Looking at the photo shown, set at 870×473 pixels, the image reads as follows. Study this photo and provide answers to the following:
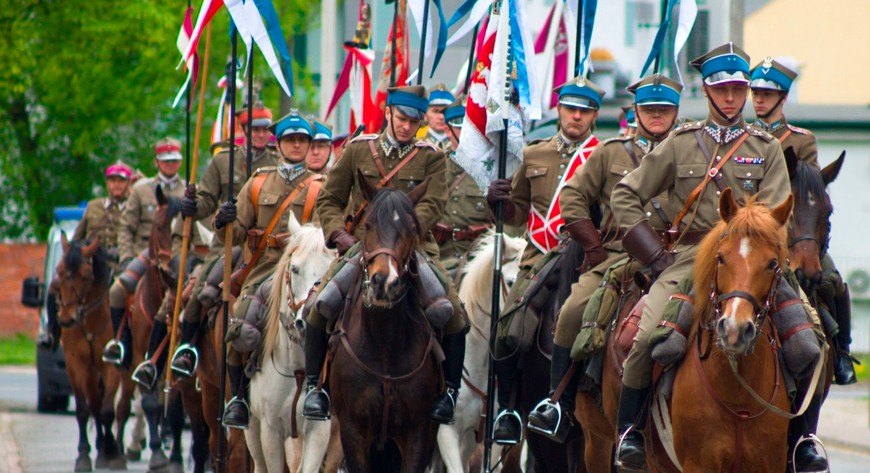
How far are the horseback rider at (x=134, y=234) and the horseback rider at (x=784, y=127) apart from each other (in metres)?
7.84

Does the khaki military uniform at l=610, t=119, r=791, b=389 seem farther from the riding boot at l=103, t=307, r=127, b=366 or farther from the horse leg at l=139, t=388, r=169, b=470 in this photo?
the riding boot at l=103, t=307, r=127, b=366

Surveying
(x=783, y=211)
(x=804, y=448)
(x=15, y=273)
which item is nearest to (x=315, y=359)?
(x=804, y=448)

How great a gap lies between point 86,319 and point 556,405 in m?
9.21

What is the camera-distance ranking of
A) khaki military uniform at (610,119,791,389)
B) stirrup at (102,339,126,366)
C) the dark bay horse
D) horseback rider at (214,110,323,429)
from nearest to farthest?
khaki military uniform at (610,119,791,389), the dark bay horse, horseback rider at (214,110,323,429), stirrup at (102,339,126,366)

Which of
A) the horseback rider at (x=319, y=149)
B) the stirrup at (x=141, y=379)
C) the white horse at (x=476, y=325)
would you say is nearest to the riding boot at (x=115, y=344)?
the stirrup at (x=141, y=379)

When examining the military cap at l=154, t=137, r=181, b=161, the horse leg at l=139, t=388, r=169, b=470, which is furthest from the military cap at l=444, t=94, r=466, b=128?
the military cap at l=154, t=137, r=181, b=161

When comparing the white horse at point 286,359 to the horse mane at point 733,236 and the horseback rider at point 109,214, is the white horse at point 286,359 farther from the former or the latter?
the horseback rider at point 109,214

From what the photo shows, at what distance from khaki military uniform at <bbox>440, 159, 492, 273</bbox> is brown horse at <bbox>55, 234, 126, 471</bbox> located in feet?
18.1

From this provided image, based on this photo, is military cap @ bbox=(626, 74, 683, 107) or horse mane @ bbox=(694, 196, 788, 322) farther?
military cap @ bbox=(626, 74, 683, 107)

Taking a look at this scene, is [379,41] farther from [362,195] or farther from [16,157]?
[362,195]

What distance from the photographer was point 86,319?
1888 cm

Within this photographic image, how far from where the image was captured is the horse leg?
16438 millimetres

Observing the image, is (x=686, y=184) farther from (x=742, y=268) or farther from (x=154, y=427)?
(x=154, y=427)

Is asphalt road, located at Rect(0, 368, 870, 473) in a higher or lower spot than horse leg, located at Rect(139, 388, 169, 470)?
lower
